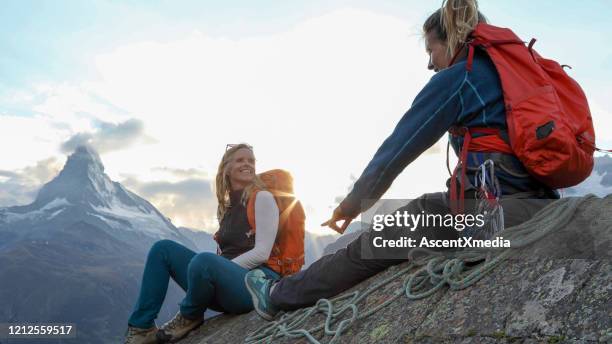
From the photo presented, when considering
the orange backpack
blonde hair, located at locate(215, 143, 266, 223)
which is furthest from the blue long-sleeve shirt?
blonde hair, located at locate(215, 143, 266, 223)

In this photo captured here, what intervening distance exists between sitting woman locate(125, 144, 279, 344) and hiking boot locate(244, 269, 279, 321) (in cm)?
19

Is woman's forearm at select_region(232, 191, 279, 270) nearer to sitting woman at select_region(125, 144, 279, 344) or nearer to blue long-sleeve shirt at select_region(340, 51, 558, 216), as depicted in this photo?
sitting woman at select_region(125, 144, 279, 344)

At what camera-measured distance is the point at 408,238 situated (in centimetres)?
518

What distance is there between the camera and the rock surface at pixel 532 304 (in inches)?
120

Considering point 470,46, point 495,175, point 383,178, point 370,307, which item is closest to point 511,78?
point 470,46

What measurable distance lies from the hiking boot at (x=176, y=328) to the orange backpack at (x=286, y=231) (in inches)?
56.1

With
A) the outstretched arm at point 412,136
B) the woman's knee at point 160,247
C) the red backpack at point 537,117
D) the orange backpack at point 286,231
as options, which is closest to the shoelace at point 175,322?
the woman's knee at point 160,247

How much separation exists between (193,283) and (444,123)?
11.8ft

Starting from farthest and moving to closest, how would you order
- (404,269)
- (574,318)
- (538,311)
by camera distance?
(404,269) < (538,311) < (574,318)

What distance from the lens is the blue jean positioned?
634cm

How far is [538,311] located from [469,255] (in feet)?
3.57

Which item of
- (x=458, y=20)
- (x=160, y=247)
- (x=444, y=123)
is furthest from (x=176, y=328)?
(x=458, y=20)

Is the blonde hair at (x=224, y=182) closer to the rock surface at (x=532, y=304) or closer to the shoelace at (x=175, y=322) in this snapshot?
the shoelace at (x=175, y=322)

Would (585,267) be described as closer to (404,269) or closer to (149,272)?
(404,269)
